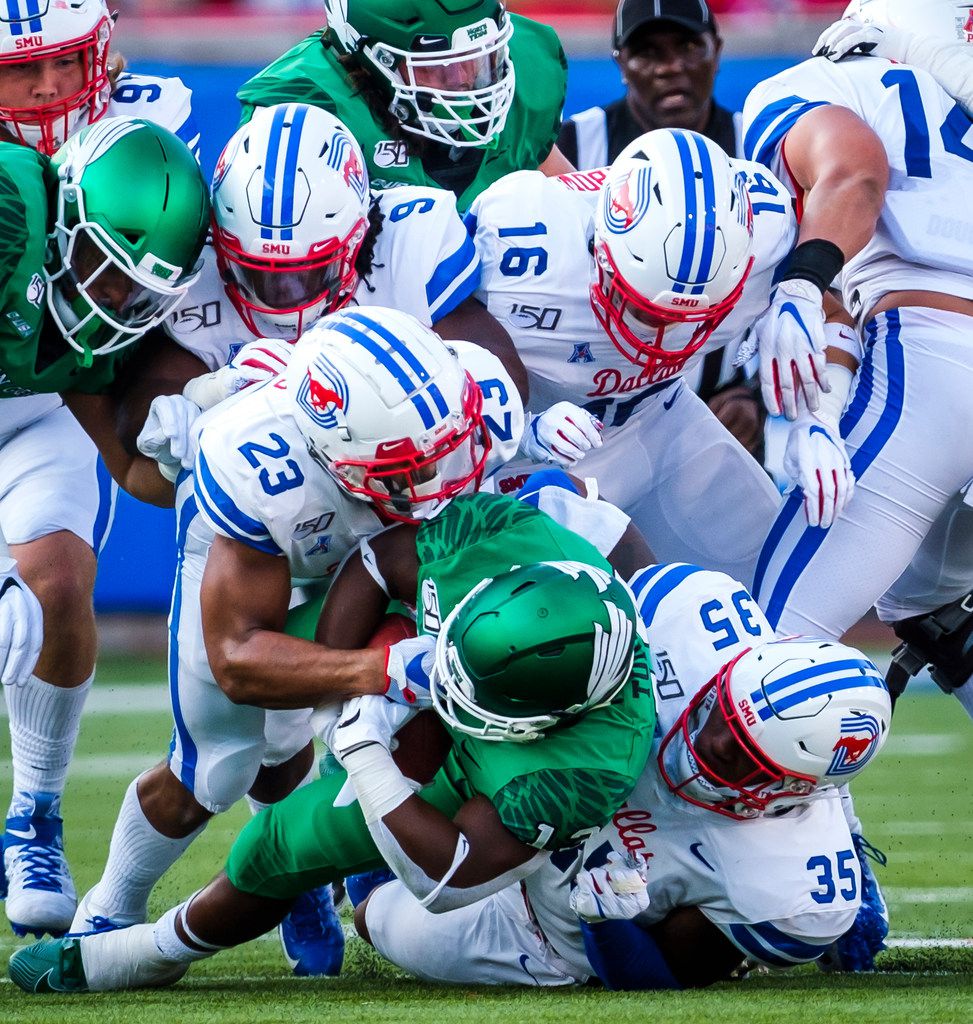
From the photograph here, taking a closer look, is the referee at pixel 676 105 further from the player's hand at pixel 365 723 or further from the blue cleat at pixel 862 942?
the player's hand at pixel 365 723

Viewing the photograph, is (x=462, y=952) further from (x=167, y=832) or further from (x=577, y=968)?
(x=167, y=832)

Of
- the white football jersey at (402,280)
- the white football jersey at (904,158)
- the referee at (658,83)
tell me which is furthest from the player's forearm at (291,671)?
the referee at (658,83)

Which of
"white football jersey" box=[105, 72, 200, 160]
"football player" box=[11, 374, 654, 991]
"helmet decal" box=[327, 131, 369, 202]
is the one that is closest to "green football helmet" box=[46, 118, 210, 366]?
"helmet decal" box=[327, 131, 369, 202]

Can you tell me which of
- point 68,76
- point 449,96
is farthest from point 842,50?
point 68,76

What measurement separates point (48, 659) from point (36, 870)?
43 centimetres

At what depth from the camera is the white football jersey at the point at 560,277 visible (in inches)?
141

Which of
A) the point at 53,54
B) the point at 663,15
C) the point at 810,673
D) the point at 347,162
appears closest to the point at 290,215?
the point at 347,162

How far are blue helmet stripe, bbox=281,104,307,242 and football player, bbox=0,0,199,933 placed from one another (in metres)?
0.51

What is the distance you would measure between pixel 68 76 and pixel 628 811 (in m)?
2.01

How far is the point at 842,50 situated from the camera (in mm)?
4016

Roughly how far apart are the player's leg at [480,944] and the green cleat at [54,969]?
55 cm

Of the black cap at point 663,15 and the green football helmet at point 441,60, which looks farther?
the black cap at point 663,15

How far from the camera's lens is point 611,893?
110 inches

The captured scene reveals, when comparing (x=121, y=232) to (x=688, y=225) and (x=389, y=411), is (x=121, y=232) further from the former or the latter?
(x=688, y=225)
